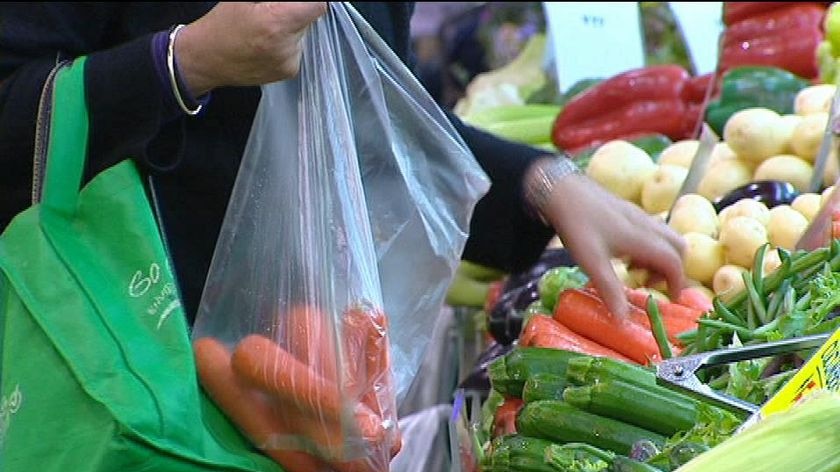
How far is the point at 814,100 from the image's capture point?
2.66 m

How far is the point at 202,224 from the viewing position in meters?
1.87

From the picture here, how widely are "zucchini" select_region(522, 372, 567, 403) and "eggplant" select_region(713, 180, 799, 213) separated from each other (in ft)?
2.97

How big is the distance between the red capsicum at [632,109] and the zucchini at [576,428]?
6.48ft

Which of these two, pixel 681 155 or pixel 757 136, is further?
pixel 681 155

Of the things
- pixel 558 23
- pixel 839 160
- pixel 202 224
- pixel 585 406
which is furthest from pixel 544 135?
pixel 585 406

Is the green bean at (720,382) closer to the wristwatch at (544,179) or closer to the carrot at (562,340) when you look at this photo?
the carrot at (562,340)

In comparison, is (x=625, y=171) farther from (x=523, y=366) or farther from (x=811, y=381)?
(x=811, y=381)

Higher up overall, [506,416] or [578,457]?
[578,457]

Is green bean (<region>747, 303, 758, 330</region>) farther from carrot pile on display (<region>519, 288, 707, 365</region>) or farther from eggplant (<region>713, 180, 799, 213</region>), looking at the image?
eggplant (<region>713, 180, 799, 213</region>)

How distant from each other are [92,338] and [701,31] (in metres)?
2.69

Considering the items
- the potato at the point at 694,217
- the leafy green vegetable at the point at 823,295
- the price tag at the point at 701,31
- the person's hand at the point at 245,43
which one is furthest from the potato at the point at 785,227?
the price tag at the point at 701,31

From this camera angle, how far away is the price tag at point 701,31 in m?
3.77

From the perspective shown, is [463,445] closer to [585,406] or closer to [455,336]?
[585,406]

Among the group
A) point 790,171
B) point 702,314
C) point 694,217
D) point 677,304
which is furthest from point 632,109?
point 702,314
